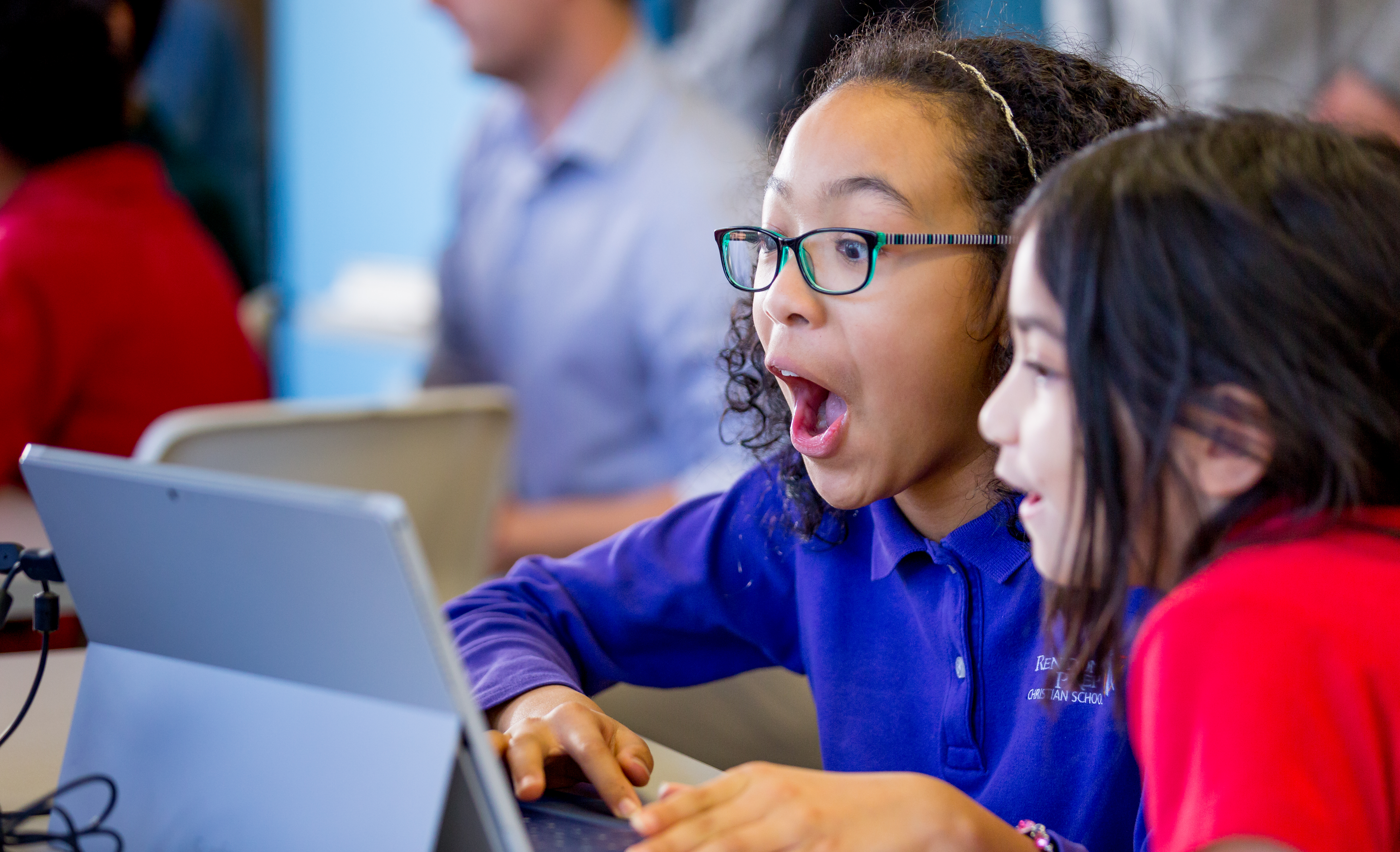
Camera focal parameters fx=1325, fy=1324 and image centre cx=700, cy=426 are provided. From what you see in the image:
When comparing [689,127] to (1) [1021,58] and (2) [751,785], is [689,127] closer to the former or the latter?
(1) [1021,58]

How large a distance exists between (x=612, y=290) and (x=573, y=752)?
150 centimetres

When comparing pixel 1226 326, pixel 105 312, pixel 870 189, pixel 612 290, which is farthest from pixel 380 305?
pixel 1226 326

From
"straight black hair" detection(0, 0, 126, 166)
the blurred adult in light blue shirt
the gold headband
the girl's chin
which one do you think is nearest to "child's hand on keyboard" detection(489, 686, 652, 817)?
the girl's chin

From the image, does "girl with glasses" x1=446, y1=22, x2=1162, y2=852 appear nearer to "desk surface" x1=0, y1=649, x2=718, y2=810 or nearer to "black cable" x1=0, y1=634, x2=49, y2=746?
"desk surface" x1=0, y1=649, x2=718, y2=810

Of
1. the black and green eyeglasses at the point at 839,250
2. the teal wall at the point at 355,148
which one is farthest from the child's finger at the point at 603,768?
the teal wall at the point at 355,148

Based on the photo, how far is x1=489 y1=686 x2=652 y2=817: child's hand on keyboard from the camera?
30.0 inches

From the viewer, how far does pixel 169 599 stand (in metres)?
0.66

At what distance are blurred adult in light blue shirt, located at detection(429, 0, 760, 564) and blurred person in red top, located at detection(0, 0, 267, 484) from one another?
0.51 meters

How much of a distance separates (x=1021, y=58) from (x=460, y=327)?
1.76m

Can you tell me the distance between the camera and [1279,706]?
55cm

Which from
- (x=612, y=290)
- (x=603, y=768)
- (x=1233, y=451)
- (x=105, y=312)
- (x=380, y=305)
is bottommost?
(x=380, y=305)

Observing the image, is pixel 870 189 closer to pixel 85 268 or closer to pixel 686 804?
pixel 686 804

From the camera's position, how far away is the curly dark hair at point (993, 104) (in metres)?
0.87

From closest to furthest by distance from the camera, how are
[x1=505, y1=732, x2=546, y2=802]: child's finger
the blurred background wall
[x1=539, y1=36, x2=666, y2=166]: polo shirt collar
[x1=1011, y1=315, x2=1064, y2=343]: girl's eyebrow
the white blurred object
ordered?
[x1=1011, y1=315, x2=1064, y2=343]: girl's eyebrow
[x1=505, y1=732, x2=546, y2=802]: child's finger
[x1=539, y1=36, x2=666, y2=166]: polo shirt collar
the white blurred object
the blurred background wall
